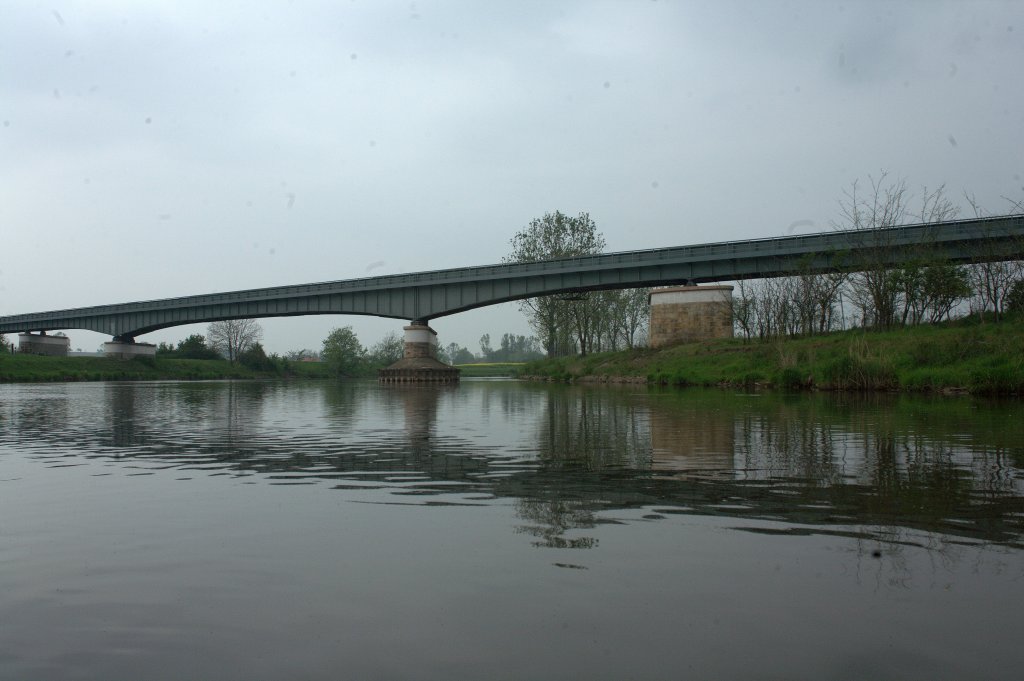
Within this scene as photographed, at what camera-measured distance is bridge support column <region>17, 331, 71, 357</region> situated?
9262 cm

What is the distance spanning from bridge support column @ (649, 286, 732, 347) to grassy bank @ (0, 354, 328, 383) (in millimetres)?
57153

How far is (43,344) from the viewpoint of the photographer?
9481cm

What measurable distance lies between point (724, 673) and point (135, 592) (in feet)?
11.1

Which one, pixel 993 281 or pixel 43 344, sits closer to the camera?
pixel 993 281

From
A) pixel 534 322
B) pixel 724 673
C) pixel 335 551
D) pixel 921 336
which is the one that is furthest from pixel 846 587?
pixel 534 322

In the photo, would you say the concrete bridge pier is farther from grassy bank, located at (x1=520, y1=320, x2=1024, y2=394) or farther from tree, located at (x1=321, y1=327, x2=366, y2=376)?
tree, located at (x1=321, y1=327, x2=366, y2=376)

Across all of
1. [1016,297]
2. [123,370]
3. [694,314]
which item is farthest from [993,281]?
[123,370]

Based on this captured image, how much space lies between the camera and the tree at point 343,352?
10881 cm

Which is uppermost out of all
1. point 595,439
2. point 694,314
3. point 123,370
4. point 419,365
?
point 694,314

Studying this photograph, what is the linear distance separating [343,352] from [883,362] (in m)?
91.9

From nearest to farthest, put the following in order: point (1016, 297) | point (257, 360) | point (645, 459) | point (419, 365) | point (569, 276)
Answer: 1. point (645, 459)
2. point (1016, 297)
3. point (569, 276)
4. point (419, 365)
5. point (257, 360)

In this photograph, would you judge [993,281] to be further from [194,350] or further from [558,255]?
[194,350]

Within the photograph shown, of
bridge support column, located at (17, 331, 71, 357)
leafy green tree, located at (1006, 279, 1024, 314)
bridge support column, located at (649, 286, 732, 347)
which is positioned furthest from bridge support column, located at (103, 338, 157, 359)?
leafy green tree, located at (1006, 279, 1024, 314)

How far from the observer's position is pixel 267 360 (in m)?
106
